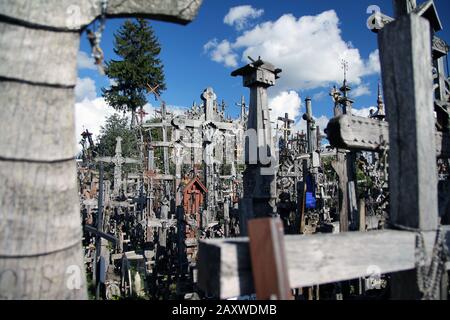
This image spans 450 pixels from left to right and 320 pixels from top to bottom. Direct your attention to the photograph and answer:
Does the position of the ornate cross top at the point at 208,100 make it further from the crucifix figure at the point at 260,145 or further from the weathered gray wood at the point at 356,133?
the weathered gray wood at the point at 356,133

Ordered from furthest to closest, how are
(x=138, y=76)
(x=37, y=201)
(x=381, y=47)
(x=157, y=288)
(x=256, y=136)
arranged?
1. (x=138, y=76)
2. (x=157, y=288)
3. (x=256, y=136)
4. (x=381, y=47)
5. (x=37, y=201)

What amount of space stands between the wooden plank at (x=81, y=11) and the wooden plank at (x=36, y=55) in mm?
53

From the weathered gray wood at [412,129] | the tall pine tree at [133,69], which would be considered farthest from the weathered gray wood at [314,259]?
the tall pine tree at [133,69]

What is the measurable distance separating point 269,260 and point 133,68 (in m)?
49.8

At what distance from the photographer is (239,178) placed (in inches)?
893

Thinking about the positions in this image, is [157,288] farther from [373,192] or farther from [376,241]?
[373,192]

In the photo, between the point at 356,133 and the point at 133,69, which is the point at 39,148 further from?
the point at 133,69

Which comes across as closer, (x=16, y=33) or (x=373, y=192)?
(x=16, y=33)

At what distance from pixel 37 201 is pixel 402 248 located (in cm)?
226

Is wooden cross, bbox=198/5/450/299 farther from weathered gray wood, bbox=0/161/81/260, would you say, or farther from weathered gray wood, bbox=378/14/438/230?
weathered gray wood, bbox=0/161/81/260

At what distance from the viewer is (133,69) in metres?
47.3

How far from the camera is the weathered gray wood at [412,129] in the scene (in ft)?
7.77
